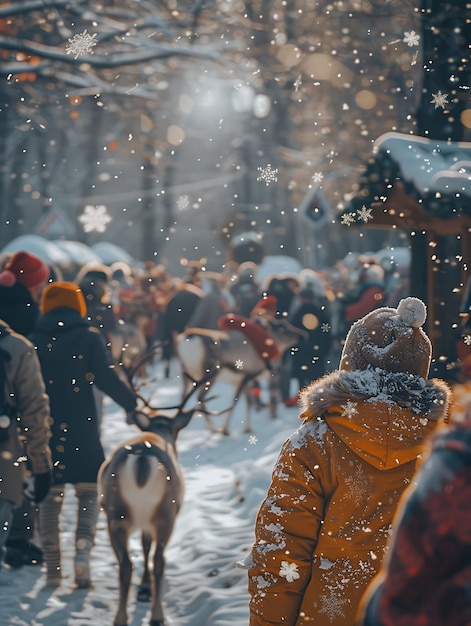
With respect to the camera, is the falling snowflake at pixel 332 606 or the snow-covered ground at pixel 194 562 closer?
the falling snowflake at pixel 332 606

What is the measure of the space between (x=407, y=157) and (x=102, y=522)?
12.9 ft

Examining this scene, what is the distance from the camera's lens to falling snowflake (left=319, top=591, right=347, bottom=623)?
2826 mm

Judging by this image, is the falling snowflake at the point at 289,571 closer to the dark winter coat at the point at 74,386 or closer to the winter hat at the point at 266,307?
the dark winter coat at the point at 74,386

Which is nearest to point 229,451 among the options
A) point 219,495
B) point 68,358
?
point 219,495

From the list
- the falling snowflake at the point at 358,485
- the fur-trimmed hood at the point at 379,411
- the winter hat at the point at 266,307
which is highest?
the fur-trimmed hood at the point at 379,411

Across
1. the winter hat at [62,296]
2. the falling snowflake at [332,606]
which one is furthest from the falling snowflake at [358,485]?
the winter hat at [62,296]

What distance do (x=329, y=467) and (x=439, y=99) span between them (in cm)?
579

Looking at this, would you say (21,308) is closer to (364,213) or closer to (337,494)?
(364,213)

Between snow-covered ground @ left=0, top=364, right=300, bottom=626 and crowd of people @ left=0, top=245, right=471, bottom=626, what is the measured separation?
0.25m

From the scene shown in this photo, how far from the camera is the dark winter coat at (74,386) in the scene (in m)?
6.02

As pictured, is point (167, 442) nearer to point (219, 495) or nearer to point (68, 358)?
point (68, 358)

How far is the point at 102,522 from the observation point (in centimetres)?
786

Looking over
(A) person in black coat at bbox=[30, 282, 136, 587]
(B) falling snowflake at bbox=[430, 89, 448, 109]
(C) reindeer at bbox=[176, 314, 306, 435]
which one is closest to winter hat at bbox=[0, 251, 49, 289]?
(A) person in black coat at bbox=[30, 282, 136, 587]

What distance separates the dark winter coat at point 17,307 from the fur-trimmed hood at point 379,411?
12.2 ft
